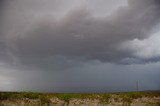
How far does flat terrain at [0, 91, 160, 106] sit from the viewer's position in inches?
1907

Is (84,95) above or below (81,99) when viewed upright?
above

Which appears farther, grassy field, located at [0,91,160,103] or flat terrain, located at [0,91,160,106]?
grassy field, located at [0,91,160,103]

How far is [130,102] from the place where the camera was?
162 feet

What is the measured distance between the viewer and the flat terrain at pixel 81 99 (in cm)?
4844

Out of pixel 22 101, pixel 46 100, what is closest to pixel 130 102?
pixel 46 100

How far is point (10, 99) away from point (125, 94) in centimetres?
1921

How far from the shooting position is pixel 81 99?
4903 centimetres

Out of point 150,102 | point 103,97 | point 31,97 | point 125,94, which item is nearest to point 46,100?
point 31,97

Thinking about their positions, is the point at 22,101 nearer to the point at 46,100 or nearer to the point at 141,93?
the point at 46,100

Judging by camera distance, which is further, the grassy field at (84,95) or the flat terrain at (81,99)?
the grassy field at (84,95)

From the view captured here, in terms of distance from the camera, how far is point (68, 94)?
4991 cm

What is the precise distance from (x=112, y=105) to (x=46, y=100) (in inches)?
434

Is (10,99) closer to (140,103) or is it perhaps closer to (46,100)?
(46,100)

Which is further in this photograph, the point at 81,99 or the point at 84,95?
the point at 84,95
